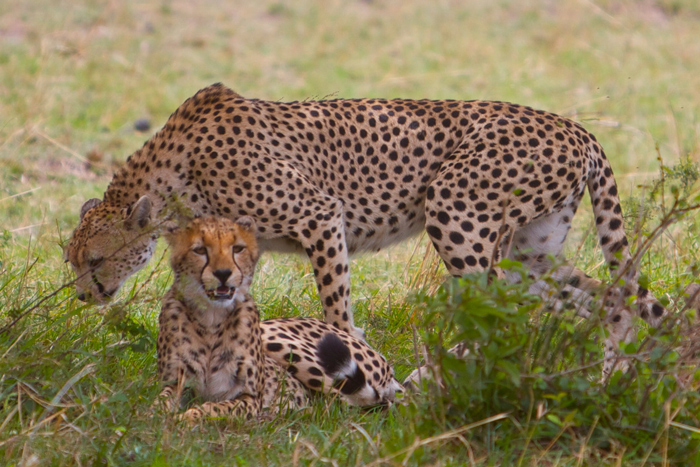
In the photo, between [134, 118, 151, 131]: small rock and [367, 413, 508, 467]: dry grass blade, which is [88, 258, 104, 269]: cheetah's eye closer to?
[367, 413, 508, 467]: dry grass blade

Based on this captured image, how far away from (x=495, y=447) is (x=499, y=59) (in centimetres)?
838

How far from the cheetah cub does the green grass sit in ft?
0.34

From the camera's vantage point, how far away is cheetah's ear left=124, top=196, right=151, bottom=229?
393 cm

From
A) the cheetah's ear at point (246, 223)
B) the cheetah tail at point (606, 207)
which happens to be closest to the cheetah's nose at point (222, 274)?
the cheetah's ear at point (246, 223)

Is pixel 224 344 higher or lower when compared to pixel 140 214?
lower

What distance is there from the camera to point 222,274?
3.06 metres

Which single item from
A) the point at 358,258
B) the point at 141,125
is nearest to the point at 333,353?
the point at 358,258

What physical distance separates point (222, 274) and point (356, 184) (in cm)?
137

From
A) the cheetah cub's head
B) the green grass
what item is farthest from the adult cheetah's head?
the cheetah cub's head

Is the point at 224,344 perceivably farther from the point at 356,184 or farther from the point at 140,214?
the point at 356,184

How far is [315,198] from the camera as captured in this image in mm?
4109

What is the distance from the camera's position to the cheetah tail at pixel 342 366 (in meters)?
3.38

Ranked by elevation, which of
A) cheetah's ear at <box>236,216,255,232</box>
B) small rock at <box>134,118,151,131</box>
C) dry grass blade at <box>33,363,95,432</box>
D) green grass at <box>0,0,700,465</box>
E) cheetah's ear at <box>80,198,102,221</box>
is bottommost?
small rock at <box>134,118,151,131</box>

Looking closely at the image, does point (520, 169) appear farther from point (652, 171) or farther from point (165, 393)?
point (652, 171)
